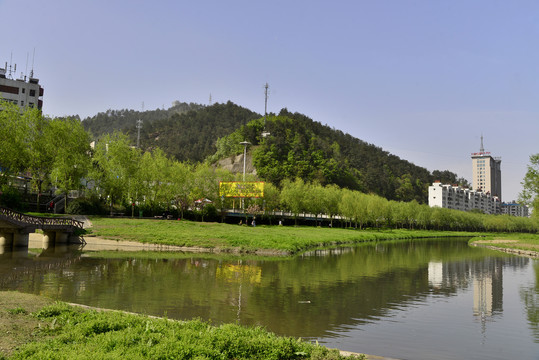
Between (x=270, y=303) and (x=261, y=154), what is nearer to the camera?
(x=270, y=303)

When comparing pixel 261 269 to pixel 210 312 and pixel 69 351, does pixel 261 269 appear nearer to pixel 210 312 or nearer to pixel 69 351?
pixel 210 312

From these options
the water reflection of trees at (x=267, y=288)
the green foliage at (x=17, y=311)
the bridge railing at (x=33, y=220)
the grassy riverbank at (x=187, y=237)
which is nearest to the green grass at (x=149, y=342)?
the green foliage at (x=17, y=311)

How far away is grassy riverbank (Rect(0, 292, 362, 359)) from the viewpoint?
A: 29.5 ft

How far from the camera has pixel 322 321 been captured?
15906 mm

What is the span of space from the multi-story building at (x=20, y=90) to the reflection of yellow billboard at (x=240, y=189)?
198ft

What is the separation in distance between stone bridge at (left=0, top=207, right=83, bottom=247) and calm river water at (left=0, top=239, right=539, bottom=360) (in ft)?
9.42

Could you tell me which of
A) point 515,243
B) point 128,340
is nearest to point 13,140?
point 128,340

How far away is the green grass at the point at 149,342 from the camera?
8945mm

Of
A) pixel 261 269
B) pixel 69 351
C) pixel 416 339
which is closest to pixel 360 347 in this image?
pixel 416 339

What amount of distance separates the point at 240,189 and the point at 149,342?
7661 centimetres

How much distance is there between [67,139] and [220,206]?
32916 millimetres

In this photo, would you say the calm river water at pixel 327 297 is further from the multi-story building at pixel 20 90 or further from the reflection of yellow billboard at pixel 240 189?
the multi-story building at pixel 20 90

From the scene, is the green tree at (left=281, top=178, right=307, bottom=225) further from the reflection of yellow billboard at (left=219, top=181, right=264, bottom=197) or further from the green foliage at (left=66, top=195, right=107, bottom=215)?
the green foliage at (left=66, top=195, right=107, bottom=215)

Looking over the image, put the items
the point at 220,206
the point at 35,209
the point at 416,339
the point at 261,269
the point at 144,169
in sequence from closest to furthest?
the point at 416,339 < the point at 261,269 < the point at 35,209 < the point at 144,169 < the point at 220,206
